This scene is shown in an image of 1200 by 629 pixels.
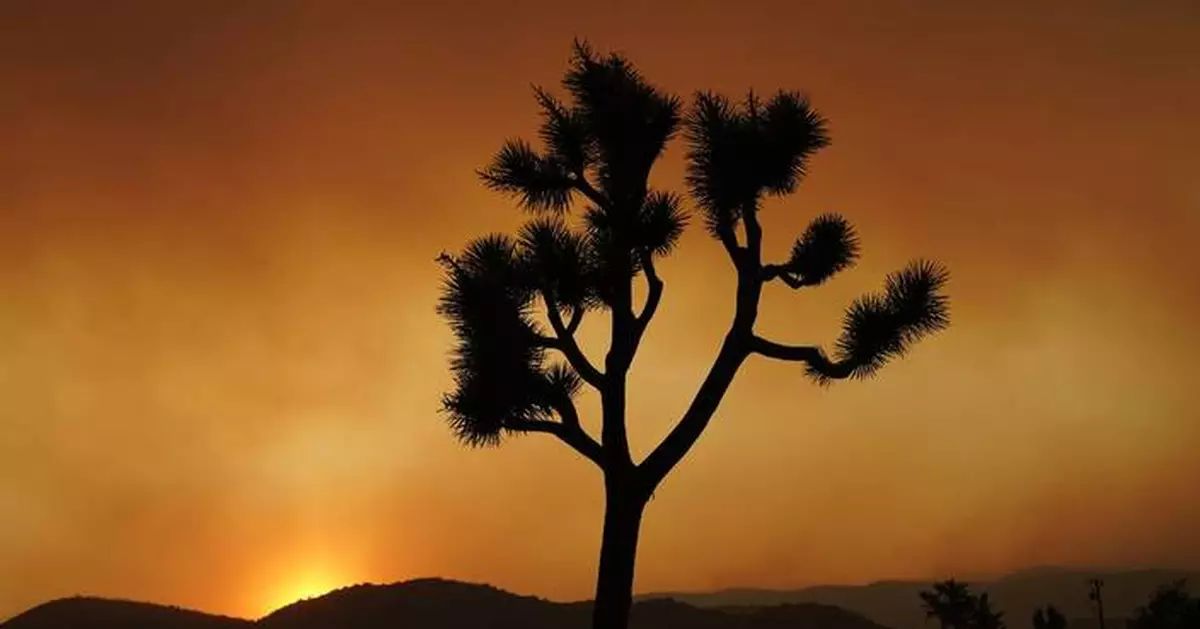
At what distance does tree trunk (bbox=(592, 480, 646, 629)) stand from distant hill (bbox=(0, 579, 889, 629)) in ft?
198

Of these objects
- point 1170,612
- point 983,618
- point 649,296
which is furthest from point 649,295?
point 983,618

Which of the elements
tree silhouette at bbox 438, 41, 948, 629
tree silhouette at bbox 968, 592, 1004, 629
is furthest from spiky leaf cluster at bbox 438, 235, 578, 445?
tree silhouette at bbox 968, 592, 1004, 629

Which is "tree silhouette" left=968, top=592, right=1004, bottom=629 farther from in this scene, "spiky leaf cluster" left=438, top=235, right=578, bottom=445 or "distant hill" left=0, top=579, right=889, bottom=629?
"spiky leaf cluster" left=438, top=235, right=578, bottom=445

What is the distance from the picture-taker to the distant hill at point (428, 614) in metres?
74.0

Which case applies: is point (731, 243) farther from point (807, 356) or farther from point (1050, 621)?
point (1050, 621)

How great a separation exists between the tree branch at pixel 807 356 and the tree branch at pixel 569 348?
1.72m

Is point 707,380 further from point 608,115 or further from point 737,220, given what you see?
point 608,115

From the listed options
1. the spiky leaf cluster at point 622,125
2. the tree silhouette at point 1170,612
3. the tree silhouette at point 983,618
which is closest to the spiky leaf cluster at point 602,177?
the spiky leaf cluster at point 622,125

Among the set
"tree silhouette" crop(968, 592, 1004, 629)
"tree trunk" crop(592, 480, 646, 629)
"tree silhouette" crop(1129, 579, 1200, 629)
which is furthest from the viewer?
"tree silhouette" crop(968, 592, 1004, 629)

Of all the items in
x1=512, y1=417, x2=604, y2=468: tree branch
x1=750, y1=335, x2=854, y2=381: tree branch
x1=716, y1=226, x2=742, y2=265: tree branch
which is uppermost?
x1=716, y1=226, x2=742, y2=265: tree branch

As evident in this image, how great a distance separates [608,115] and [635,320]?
2239 millimetres

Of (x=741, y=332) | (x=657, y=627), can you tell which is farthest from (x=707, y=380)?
(x=657, y=627)

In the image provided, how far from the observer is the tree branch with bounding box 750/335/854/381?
1462cm

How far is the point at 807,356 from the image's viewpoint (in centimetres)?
1480
